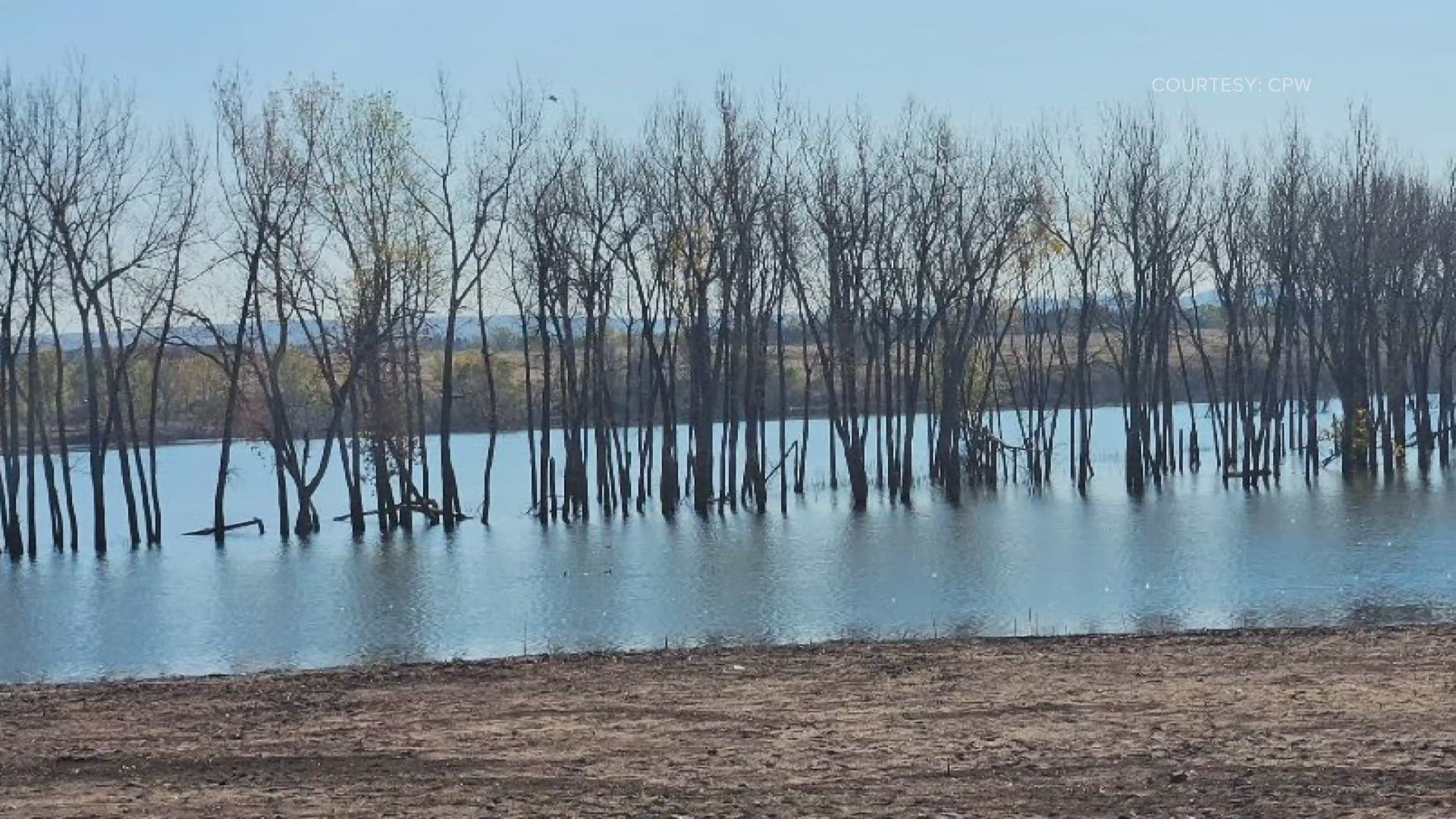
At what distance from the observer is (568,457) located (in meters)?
42.4

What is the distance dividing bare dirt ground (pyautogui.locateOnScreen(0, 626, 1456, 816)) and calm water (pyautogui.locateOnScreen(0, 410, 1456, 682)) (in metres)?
4.18

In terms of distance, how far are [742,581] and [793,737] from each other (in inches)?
579

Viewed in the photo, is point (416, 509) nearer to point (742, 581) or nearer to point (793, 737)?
point (742, 581)

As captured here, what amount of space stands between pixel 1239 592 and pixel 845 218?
2487 centimetres

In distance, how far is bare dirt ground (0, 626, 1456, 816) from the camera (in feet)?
26.9

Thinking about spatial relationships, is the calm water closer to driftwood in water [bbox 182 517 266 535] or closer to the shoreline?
driftwood in water [bbox 182 517 266 535]

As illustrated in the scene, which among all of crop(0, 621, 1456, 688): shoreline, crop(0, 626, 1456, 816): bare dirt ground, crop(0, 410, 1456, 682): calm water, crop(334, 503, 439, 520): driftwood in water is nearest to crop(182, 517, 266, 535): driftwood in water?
crop(0, 410, 1456, 682): calm water

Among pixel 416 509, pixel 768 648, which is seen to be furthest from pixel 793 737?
pixel 416 509

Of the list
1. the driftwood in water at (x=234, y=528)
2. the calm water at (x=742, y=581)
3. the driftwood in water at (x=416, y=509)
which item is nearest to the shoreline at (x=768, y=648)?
the calm water at (x=742, y=581)

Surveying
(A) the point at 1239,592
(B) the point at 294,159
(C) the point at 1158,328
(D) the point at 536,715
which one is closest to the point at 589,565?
(A) the point at 1239,592

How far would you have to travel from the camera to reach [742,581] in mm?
24641

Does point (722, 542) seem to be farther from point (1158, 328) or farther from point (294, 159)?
point (1158, 328)

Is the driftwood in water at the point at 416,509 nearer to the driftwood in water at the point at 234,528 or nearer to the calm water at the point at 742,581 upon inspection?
the calm water at the point at 742,581

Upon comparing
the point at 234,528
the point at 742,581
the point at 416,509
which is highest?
the point at 416,509
